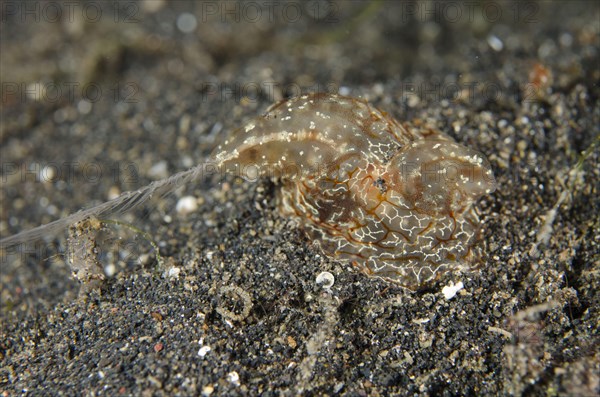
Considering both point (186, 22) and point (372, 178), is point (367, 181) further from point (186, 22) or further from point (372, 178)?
point (186, 22)

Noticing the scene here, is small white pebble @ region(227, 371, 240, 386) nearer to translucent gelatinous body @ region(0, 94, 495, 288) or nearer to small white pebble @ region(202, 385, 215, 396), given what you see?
small white pebble @ region(202, 385, 215, 396)

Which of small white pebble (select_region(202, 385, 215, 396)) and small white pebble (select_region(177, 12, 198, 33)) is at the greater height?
small white pebble (select_region(177, 12, 198, 33))

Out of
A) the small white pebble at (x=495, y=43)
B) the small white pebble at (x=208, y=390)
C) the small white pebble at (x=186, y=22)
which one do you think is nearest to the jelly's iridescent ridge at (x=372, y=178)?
the small white pebble at (x=208, y=390)

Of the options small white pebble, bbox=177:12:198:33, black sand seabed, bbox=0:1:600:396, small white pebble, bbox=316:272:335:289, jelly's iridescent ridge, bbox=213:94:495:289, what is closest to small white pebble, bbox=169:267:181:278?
black sand seabed, bbox=0:1:600:396

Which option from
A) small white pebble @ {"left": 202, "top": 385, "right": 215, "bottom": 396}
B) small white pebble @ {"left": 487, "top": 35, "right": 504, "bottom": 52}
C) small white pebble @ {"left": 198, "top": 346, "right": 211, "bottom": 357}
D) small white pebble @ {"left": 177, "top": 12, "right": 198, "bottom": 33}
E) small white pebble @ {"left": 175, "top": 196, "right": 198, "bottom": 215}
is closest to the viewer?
small white pebble @ {"left": 202, "top": 385, "right": 215, "bottom": 396}

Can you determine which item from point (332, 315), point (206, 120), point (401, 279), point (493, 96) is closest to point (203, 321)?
point (332, 315)

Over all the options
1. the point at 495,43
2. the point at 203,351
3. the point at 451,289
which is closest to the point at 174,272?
the point at 203,351
